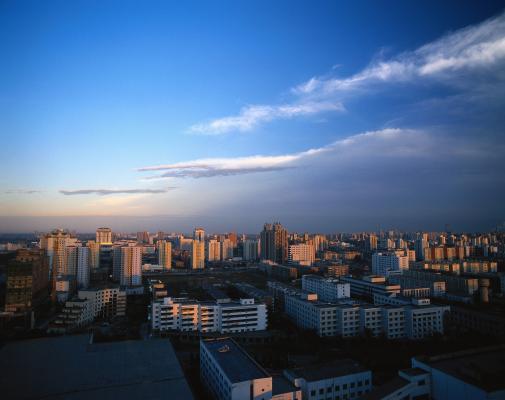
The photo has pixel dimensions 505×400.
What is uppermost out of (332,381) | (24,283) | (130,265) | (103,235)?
(103,235)

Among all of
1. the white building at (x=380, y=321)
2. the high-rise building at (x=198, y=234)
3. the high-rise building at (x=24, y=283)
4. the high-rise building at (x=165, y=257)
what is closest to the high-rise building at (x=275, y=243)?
the high-rise building at (x=165, y=257)

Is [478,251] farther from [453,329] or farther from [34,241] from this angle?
[34,241]

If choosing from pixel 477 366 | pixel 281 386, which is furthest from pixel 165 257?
pixel 477 366

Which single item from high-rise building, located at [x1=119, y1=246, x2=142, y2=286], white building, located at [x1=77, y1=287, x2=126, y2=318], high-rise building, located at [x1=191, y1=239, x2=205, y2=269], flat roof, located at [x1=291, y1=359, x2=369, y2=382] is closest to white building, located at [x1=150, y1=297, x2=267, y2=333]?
white building, located at [x1=77, y1=287, x2=126, y2=318]

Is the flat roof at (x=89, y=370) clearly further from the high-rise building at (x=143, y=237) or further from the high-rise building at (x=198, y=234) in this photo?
the high-rise building at (x=143, y=237)

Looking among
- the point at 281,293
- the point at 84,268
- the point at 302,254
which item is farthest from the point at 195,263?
the point at 281,293

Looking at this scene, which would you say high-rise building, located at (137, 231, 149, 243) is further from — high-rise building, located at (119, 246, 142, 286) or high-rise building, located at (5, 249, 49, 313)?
high-rise building, located at (5, 249, 49, 313)

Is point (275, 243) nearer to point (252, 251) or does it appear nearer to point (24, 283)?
point (252, 251)
